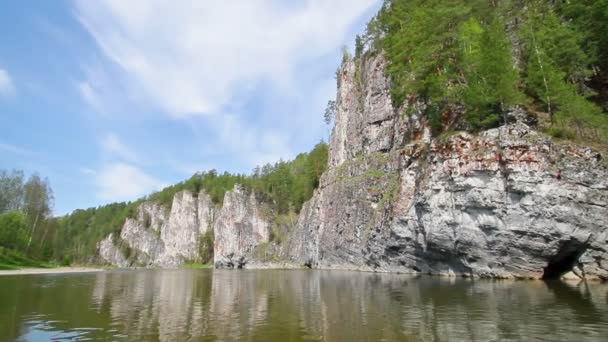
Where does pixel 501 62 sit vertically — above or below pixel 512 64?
below

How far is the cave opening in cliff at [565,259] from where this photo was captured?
109 feet

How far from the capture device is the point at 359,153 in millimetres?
75125

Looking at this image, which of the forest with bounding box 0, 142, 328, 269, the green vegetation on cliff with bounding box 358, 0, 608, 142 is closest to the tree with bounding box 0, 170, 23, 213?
the forest with bounding box 0, 142, 328, 269

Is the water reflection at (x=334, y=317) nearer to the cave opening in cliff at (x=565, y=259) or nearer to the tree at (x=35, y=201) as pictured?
the cave opening in cliff at (x=565, y=259)

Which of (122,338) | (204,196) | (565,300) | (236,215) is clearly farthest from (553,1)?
(204,196)

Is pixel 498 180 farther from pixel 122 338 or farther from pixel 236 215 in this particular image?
pixel 236 215

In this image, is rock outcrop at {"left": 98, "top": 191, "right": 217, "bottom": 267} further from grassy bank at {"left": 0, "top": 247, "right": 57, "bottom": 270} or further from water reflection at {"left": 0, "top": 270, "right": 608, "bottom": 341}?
water reflection at {"left": 0, "top": 270, "right": 608, "bottom": 341}

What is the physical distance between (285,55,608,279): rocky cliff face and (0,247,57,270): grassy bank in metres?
57.8

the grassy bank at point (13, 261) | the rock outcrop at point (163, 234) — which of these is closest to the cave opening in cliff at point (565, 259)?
the grassy bank at point (13, 261)

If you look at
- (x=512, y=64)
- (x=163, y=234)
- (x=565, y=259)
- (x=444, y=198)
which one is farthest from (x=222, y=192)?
(x=565, y=259)

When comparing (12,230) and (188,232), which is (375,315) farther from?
(188,232)

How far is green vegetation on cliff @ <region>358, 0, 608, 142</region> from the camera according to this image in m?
37.4

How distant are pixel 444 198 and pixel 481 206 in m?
4.47

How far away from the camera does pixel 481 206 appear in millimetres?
37781
